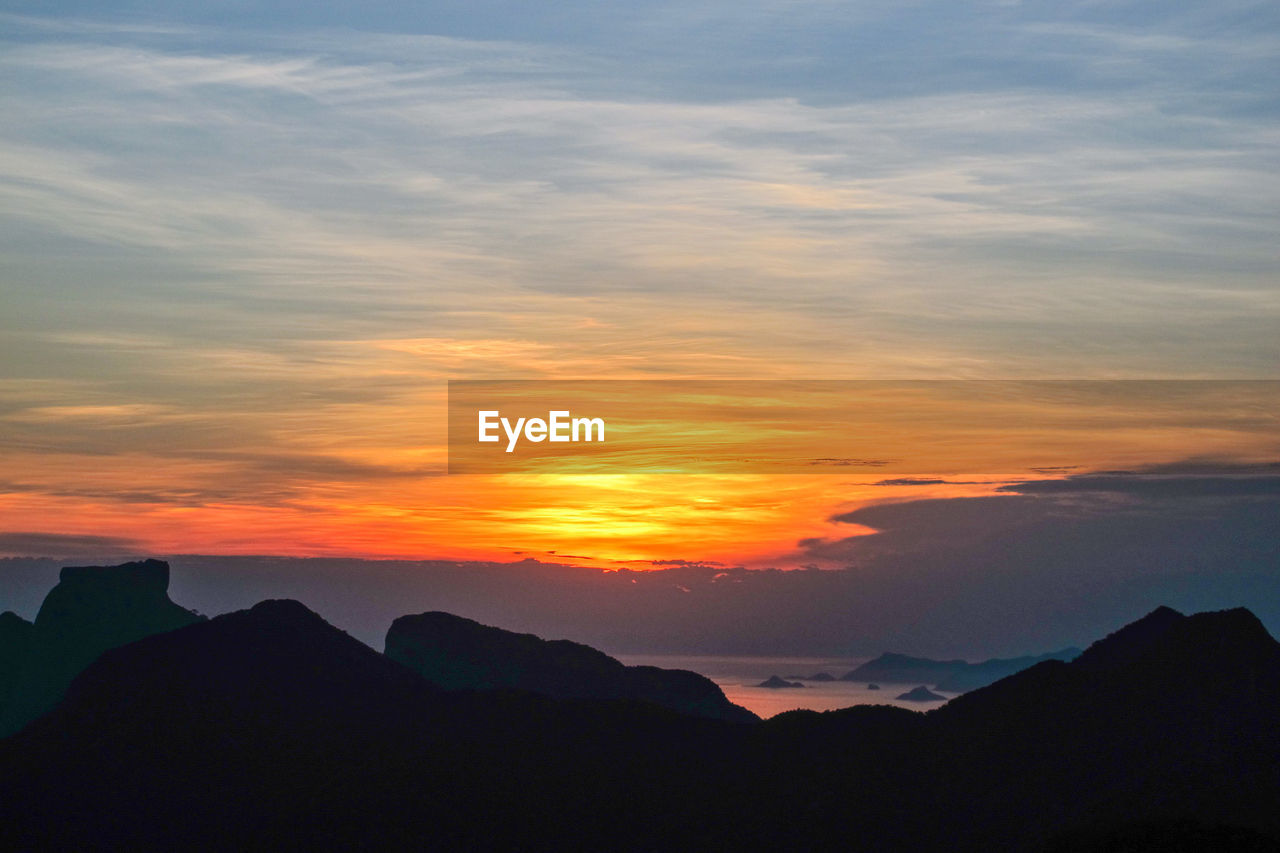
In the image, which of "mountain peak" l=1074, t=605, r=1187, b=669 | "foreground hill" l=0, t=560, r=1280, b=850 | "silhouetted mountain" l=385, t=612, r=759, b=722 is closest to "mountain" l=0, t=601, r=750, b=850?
"foreground hill" l=0, t=560, r=1280, b=850

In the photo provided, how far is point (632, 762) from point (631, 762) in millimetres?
90

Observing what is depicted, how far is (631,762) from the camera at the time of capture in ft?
384

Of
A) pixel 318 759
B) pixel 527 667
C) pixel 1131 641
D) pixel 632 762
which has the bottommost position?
pixel 632 762

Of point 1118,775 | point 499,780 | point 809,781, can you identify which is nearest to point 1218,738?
point 1118,775

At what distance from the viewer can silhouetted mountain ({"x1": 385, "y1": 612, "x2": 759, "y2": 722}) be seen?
181250 millimetres

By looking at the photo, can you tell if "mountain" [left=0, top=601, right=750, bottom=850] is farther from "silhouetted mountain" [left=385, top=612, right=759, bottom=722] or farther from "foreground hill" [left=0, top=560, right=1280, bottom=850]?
"silhouetted mountain" [left=385, top=612, right=759, bottom=722]

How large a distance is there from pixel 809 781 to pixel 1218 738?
3308 centimetres

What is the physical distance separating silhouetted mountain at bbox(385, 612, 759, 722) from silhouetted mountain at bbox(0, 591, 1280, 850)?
52878 millimetres

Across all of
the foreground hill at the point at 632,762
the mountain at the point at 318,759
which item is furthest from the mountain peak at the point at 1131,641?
the mountain at the point at 318,759

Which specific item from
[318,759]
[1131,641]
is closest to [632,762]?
[318,759]

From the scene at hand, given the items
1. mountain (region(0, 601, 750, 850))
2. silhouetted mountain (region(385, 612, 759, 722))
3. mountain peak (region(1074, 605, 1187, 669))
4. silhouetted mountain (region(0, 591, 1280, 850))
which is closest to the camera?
silhouetted mountain (region(0, 591, 1280, 850))

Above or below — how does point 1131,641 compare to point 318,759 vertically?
above

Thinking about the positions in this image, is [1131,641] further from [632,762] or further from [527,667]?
[527,667]

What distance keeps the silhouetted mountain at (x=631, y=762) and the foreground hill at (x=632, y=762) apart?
0.21 metres
